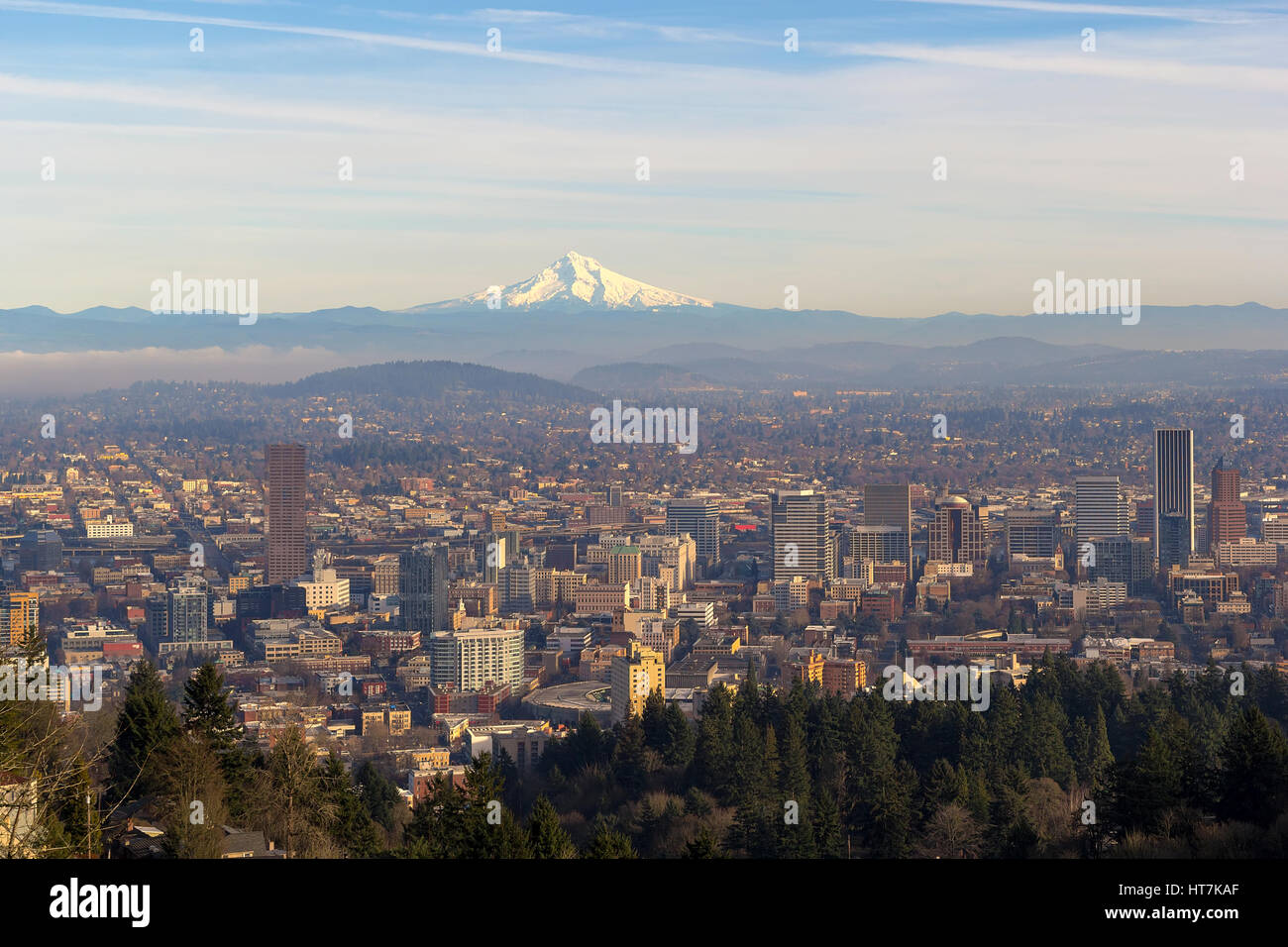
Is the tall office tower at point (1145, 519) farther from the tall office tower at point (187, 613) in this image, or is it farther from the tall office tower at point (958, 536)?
the tall office tower at point (187, 613)

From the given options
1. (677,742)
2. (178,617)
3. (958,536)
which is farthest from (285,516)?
(677,742)

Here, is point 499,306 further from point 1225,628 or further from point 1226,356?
point 1225,628

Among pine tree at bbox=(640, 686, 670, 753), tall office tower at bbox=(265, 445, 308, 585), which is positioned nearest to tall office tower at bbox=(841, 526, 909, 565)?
tall office tower at bbox=(265, 445, 308, 585)

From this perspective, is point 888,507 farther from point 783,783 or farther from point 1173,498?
point 783,783
